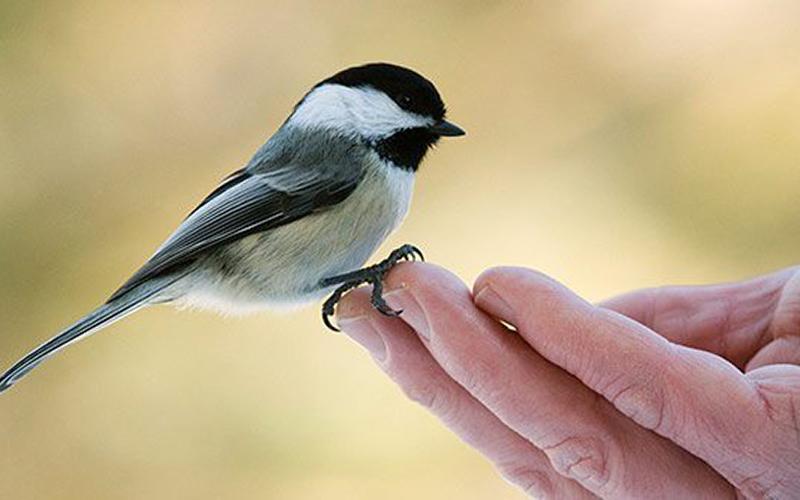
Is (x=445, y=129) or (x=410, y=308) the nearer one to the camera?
(x=410, y=308)

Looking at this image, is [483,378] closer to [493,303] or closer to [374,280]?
[493,303]

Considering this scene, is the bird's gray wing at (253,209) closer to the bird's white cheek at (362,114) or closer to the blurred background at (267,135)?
the bird's white cheek at (362,114)

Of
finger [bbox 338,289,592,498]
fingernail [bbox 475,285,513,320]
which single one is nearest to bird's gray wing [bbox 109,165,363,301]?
finger [bbox 338,289,592,498]

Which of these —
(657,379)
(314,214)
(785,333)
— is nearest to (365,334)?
(314,214)

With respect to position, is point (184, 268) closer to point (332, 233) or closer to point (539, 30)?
point (332, 233)

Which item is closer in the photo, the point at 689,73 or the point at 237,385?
the point at 237,385

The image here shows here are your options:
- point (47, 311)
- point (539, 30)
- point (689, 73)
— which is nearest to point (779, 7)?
point (689, 73)
